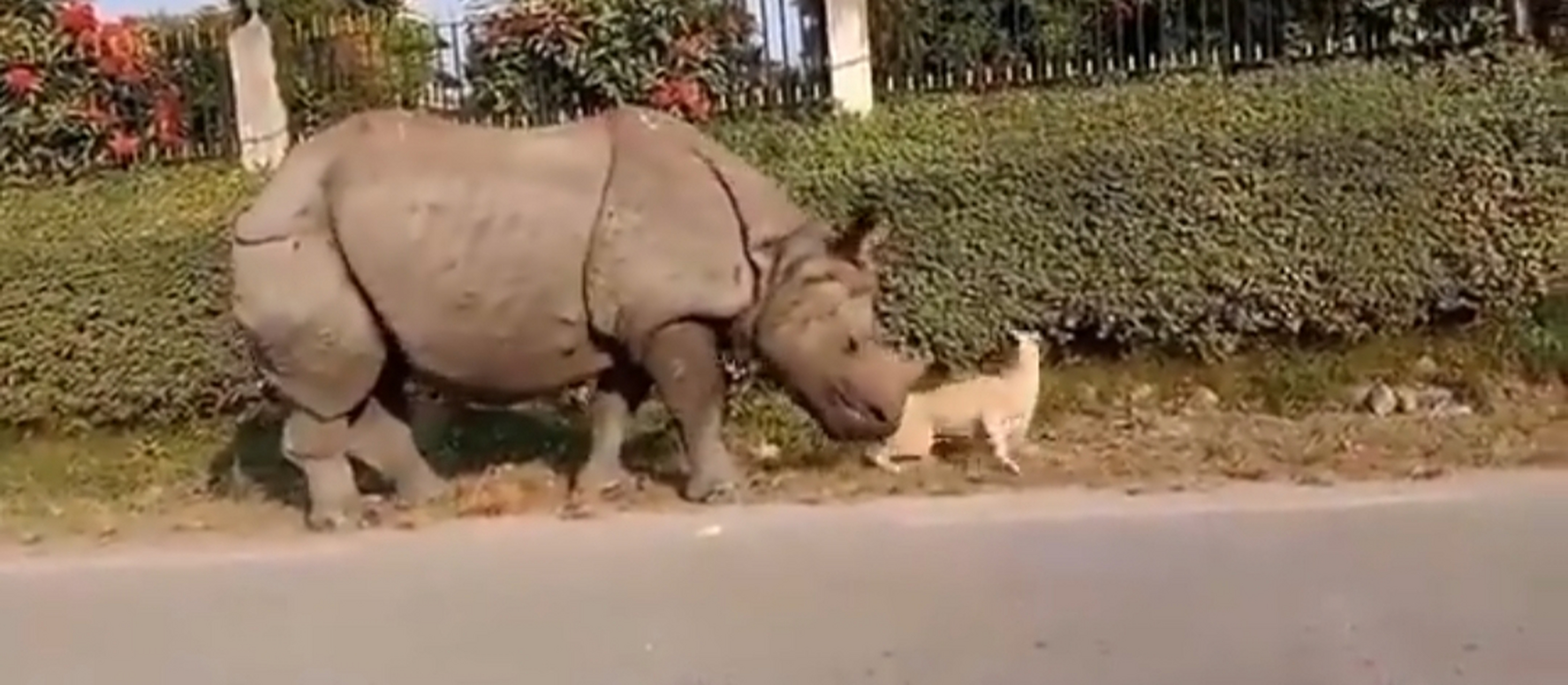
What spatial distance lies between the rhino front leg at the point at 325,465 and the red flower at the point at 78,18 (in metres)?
6.07

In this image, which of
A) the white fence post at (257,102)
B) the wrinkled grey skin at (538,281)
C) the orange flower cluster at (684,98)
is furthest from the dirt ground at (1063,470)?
the white fence post at (257,102)

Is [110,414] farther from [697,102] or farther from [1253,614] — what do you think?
[1253,614]

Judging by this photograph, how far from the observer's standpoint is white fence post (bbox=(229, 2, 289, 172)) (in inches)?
532

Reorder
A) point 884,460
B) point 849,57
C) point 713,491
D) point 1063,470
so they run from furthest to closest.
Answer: point 849,57
point 884,460
point 1063,470
point 713,491

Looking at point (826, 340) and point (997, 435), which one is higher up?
point (826, 340)

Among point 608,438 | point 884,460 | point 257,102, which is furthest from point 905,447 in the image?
point 257,102

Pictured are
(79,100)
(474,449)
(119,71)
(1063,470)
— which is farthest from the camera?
(119,71)

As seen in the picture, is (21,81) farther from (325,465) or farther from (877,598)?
(877,598)

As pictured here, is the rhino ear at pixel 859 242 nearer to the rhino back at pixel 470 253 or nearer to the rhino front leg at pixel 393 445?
the rhino back at pixel 470 253

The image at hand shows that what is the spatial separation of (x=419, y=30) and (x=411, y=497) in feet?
18.4

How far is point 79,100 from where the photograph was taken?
13719 millimetres

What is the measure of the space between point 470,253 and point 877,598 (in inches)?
92.7

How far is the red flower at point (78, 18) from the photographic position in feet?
45.6

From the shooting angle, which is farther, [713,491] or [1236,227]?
[1236,227]
